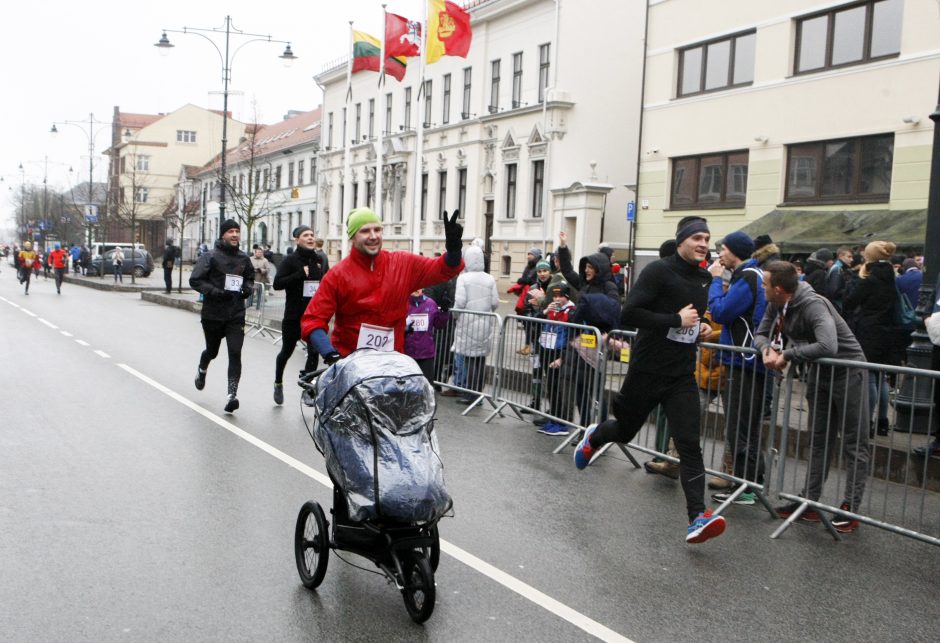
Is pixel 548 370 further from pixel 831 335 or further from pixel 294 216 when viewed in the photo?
pixel 294 216

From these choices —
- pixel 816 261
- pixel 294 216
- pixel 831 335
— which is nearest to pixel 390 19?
pixel 816 261

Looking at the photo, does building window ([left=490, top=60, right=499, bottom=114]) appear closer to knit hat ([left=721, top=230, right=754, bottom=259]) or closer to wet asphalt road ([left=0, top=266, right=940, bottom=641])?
wet asphalt road ([left=0, top=266, right=940, bottom=641])

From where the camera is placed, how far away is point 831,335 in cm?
689

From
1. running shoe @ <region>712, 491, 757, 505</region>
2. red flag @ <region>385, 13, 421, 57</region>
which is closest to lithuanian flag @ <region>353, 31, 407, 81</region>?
red flag @ <region>385, 13, 421, 57</region>

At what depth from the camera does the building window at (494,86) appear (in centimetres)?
4525

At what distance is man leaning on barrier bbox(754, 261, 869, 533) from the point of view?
6.88m

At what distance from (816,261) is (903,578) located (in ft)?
23.6

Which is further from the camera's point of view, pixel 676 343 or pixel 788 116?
pixel 788 116

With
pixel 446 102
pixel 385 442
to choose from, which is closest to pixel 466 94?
pixel 446 102

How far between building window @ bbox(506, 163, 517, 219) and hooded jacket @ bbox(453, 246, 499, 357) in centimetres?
3116

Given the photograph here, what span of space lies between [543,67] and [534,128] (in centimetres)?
259

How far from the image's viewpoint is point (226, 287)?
10.9 m

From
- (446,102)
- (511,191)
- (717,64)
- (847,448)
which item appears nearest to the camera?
(847,448)

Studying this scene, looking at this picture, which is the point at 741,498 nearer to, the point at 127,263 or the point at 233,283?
the point at 233,283
